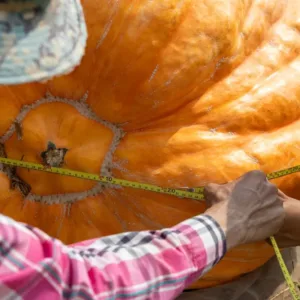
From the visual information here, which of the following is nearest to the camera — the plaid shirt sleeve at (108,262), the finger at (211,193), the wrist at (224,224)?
the plaid shirt sleeve at (108,262)

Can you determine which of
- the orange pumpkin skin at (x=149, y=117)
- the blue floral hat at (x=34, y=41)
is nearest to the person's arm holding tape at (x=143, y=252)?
the orange pumpkin skin at (x=149, y=117)

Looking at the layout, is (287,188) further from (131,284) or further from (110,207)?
(131,284)

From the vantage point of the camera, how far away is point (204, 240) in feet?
4.23

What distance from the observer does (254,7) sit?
1850 mm

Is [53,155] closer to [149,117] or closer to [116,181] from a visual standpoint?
[116,181]

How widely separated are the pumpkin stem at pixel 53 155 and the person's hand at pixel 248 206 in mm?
460

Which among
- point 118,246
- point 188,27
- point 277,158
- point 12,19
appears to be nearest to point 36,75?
point 12,19

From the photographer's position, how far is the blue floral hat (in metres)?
1.00

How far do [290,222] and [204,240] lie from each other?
43cm

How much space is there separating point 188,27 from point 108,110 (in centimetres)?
36

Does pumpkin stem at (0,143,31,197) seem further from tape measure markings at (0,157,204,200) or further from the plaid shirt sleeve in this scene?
the plaid shirt sleeve

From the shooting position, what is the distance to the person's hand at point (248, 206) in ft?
4.73

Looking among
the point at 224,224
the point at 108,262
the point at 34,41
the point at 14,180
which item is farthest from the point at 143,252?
the point at 14,180

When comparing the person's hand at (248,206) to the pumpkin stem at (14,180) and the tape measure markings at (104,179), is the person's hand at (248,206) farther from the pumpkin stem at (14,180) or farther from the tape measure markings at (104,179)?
the pumpkin stem at (14,180)
